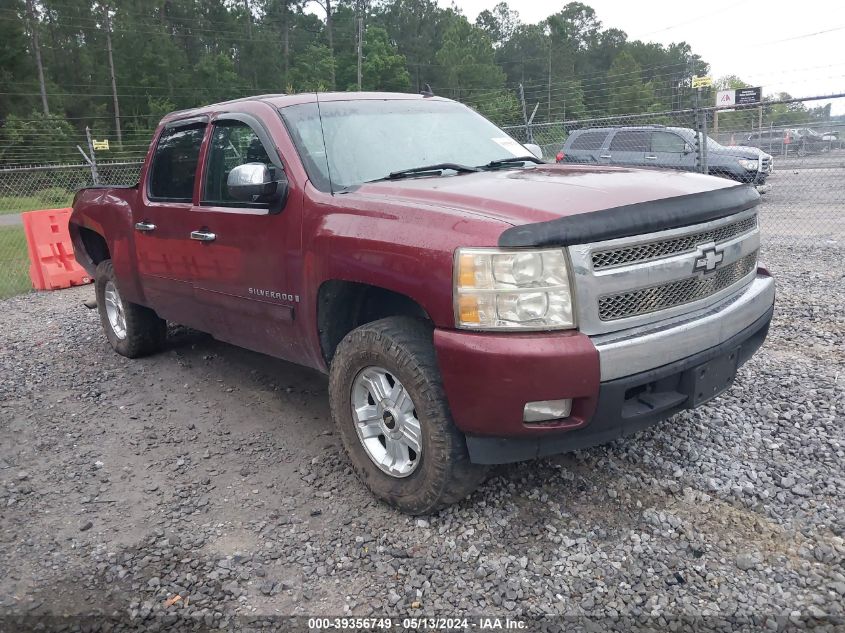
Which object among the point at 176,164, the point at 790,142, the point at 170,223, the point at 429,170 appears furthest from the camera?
the point at 790,142

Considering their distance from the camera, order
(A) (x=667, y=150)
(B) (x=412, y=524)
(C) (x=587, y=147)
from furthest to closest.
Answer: (C) (x=587, y=147)
(A) (x=667, y=150)
(B) (x=412, y=524)

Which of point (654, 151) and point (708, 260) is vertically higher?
point (654, 151)

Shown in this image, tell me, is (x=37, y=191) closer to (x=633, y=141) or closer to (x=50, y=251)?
(x=50, y=251)

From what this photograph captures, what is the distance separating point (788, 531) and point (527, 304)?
1.51 m

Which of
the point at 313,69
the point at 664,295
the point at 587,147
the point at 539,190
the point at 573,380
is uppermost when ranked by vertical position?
the point at 313,69

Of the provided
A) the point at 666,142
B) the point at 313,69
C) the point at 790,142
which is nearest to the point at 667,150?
the point at 666,142

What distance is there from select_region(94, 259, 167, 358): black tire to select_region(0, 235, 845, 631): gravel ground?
3.29 feet

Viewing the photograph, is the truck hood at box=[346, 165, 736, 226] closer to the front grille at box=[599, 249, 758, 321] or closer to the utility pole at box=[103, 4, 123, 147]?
the front grille at box=[599, 249, 758, 321]

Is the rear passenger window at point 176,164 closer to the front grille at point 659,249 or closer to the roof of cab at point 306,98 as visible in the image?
the roof of cab at point 306,98

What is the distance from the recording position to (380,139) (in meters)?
3.93

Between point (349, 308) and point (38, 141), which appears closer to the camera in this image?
point (349, 308)

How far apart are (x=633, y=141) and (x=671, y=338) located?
12.5 metres

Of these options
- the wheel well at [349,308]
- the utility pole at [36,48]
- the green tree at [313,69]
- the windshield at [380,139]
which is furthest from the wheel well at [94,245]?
the green tree at [313,69]

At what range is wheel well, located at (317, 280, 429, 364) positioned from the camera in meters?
3.46
